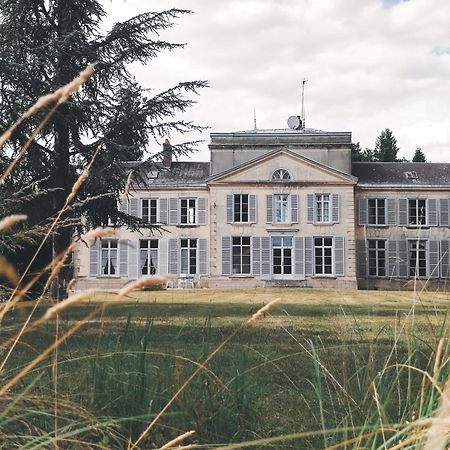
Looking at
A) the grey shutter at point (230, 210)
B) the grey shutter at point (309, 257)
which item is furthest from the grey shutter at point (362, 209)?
the grey shutter at point (230, 210)

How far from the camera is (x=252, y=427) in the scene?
2.50 meters

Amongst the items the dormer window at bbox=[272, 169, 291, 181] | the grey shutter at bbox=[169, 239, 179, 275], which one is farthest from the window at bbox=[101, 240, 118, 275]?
the dormer window at bbox=[272, 169, 291, 181]

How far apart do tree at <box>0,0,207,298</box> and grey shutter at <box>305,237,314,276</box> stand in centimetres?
1353

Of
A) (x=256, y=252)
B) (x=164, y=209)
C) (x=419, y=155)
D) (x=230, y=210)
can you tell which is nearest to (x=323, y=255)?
(x=256, y=252)

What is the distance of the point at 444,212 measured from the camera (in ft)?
87.1

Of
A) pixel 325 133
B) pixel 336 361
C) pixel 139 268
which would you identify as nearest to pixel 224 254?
pixel 139 268

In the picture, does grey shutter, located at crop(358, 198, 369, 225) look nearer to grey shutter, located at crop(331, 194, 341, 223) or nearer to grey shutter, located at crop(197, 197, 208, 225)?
grey shutter, located at crop(331, 194, 341, 223)

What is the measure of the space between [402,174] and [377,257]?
3.44 m

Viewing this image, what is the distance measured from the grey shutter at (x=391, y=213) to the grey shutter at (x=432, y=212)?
134cm

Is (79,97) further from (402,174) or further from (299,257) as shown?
(402,174)

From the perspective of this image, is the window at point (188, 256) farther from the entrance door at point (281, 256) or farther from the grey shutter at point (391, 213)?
the grey shutter at point (391, 213)

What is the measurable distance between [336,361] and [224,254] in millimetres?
20426

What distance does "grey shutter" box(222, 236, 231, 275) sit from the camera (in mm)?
25797

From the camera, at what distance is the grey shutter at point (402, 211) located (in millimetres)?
26406
